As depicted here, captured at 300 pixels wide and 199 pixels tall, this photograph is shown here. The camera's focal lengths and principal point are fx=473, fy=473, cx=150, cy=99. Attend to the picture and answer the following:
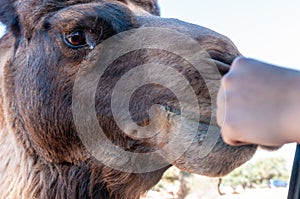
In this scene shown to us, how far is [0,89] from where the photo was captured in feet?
9.57

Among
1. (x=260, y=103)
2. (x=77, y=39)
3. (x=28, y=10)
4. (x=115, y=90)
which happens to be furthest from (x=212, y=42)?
(x=260, y=103)

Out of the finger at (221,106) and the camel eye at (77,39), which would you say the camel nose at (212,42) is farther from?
the finger at (221,106)

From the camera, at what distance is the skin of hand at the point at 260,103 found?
0.74 m

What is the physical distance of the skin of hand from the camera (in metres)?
0.74

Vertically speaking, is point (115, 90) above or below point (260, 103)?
below

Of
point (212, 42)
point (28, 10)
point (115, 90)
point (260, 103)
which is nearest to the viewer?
point (260, 103)

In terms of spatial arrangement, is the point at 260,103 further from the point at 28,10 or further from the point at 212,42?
the point at 28,10

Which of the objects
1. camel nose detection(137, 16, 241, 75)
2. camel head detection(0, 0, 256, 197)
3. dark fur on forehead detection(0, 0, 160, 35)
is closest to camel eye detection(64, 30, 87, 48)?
camel head detection(0, 0, 256, 197)

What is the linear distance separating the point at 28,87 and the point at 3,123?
1.48ft

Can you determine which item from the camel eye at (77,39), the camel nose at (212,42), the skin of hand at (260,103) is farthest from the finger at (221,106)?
the camel eye at (77,39)

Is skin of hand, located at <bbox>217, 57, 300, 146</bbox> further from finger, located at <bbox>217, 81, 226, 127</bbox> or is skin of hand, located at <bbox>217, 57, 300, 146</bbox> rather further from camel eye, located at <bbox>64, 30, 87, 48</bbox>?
camel eye, located at <bbox>64, 30, 87, 48</bbox>

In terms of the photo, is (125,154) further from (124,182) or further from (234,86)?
(234,86)

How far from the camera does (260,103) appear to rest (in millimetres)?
771

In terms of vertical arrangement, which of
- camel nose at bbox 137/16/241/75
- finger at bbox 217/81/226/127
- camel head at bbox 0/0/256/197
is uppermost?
finger at bbox 217/81/226/127
